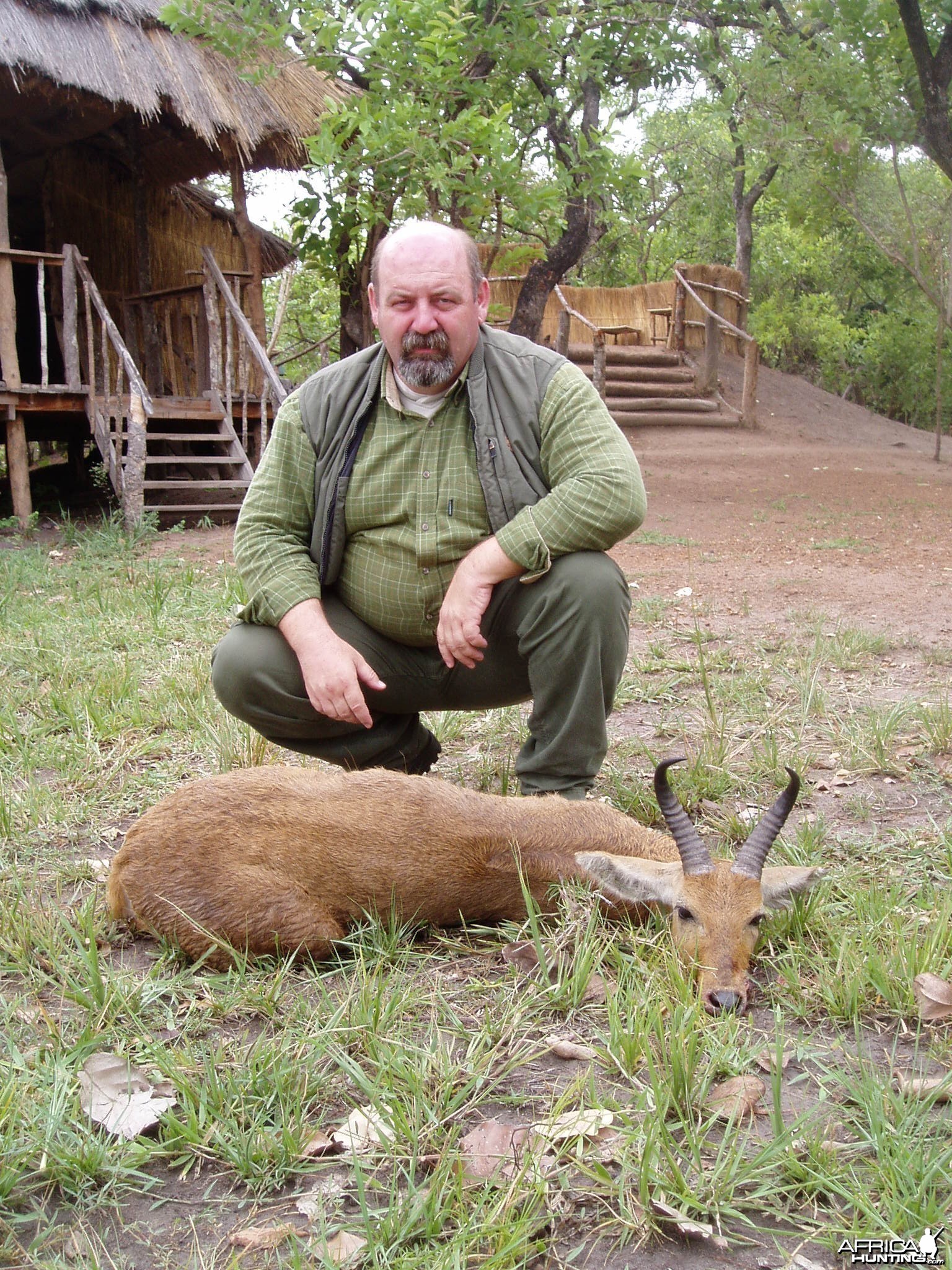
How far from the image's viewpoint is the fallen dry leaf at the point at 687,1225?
1.89 m

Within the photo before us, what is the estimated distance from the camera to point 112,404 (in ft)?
37.9

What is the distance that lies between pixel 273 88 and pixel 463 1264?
12280 millimetres

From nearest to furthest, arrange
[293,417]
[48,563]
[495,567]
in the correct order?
1. [495,567]
2. [293,417]
3. [48,563]

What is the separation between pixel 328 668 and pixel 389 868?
75cm

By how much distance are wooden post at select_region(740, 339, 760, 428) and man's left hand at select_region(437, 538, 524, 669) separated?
55.4ft

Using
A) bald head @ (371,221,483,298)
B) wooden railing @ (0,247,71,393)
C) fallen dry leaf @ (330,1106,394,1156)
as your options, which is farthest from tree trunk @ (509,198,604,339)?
fallen dry leaf @ (330,1106,394,1156)

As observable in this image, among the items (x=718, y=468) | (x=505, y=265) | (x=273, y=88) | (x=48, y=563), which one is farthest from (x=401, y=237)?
(x=718, y=468)

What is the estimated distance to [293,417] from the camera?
3.79 meters

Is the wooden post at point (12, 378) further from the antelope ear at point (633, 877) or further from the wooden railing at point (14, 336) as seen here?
the antelope ear at point (633, 877)

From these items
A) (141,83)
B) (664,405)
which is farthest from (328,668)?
(664,405)

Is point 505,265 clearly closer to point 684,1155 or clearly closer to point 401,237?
point 401,237

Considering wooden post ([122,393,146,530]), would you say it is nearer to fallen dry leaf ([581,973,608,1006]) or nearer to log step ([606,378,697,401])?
fallen dry leaf ([581,973,608,1006])

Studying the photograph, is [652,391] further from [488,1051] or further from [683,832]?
[488,1051]

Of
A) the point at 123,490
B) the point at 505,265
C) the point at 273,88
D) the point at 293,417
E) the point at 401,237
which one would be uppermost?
the point at 273,88
